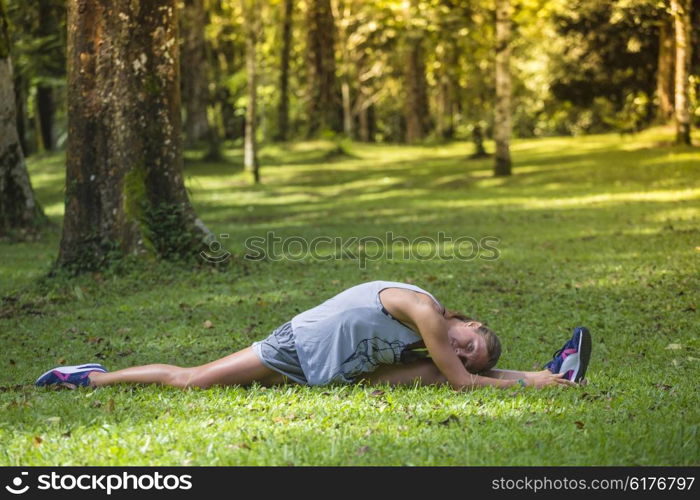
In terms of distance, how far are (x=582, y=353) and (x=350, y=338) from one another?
1632mm

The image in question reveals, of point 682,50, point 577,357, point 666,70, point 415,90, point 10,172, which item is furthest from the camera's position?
point 415,90

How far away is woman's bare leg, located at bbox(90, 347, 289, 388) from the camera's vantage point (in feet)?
21.6

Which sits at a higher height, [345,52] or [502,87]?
[345,52]

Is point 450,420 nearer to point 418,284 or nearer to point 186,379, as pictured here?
point 186,379

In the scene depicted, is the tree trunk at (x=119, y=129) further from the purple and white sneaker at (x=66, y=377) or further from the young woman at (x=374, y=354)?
the young woman at (x=374, y=354)

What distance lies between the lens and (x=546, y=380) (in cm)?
642
